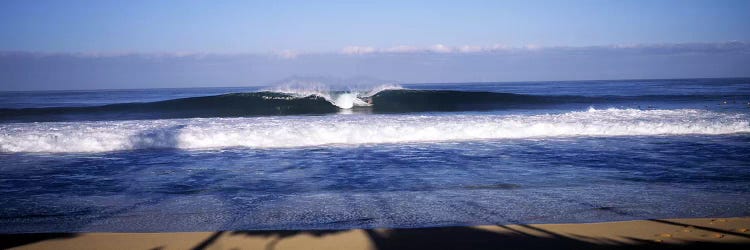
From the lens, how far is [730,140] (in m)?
9.09

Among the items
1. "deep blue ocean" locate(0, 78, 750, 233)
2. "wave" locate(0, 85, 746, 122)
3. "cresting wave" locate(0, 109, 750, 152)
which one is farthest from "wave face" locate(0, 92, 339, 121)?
"deep blue ocean" locate(0, 78, 750, 233)

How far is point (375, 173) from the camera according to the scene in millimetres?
6137

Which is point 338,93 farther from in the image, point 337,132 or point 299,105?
point 337,132

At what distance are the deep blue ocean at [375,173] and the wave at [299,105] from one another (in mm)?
7936

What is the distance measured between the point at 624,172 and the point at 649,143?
11.6ft

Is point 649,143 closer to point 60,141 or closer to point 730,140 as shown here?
point 730,140

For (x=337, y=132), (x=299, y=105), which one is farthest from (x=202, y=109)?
(x=337, y=132)

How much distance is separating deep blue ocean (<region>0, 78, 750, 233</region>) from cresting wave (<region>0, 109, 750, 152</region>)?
1.7 inches

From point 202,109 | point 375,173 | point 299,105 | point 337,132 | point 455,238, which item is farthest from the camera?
point 202,109

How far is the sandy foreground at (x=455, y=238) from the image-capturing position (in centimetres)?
329

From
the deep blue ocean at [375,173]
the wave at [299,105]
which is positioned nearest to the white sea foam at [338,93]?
the wave at [299,105]

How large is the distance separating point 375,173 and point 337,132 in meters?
4.14

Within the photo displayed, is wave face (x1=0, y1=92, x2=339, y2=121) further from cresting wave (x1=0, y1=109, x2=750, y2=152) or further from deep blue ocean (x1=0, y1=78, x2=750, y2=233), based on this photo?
deep blue ocean (x1=0, y1=78, x2=750, y2=233)

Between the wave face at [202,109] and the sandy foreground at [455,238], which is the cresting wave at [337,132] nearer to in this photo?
the sandy foreground at [455,238]
